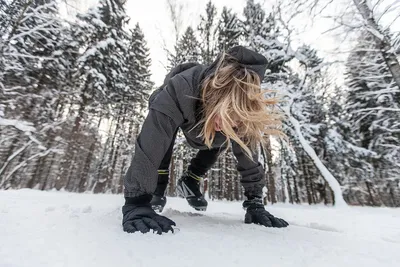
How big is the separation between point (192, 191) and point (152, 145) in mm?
1086

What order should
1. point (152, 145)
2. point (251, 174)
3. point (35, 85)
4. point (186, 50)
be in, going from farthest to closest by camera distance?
point (186, 50), point (35, 85), point (251, 174), point (152, 145)

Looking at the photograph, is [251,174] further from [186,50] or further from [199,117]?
[186,50]

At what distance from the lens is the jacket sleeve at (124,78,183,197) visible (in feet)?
4.08

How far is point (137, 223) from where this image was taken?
43.2 inches

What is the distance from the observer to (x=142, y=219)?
1.14 meters

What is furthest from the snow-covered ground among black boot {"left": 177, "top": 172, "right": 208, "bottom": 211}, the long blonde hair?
black boot {"left": 177, "top": 172, "right": 208, "bottom": 211}

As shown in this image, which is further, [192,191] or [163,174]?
[192,191]

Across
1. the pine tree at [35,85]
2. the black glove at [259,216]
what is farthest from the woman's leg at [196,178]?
the pine tree at [35,85]

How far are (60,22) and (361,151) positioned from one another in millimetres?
15620

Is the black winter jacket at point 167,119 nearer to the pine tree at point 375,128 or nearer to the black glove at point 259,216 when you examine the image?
the black glove at point 259,216

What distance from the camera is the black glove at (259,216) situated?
5.22 ft

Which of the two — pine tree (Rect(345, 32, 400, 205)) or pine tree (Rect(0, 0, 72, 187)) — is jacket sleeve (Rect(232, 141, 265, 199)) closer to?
pine tree (Rect(0, 0, 72, 187))

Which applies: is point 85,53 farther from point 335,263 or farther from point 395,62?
point 335,263

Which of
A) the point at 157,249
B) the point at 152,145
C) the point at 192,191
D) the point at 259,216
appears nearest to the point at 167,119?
the point at 152,145
